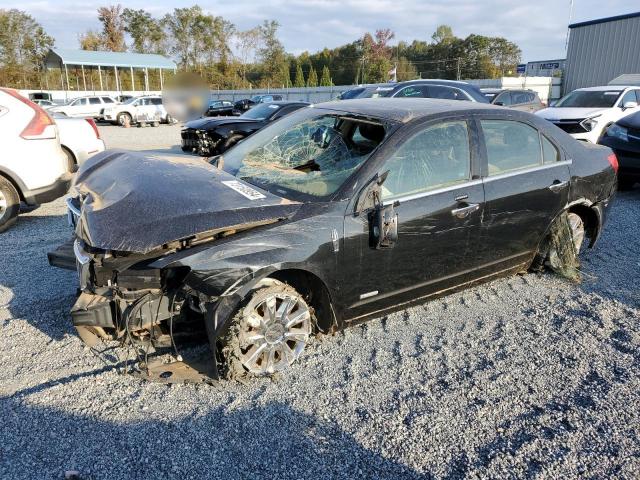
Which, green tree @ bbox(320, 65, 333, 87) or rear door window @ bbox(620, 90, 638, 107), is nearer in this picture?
rear door window @ bbox(620, 90, 638, 107)

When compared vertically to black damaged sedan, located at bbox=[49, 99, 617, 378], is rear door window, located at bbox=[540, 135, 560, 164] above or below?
above

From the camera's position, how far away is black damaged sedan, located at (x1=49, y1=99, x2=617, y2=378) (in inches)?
110

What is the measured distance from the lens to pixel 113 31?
166 ft

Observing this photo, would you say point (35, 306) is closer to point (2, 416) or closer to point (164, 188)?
point (2, 416)

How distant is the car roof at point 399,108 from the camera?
11.8 ft

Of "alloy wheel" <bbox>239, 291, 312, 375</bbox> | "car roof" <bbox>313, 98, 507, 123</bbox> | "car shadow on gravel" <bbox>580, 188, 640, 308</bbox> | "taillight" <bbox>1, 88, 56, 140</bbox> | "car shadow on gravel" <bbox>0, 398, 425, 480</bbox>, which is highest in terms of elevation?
"car roof" <bbox>313, 98, 507, 123</bbox>

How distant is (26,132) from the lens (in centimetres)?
588

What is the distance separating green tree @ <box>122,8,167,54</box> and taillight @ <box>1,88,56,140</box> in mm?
47336

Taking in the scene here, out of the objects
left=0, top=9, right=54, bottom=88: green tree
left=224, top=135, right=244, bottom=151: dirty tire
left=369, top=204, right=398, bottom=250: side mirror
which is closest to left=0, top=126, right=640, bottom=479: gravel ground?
left=369, top=204, right=398, bottom=250: side mirror

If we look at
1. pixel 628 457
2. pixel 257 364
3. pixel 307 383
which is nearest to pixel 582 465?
pixel 628 457

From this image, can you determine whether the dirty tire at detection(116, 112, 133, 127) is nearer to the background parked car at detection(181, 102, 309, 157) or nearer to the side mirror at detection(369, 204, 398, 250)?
the background parked car at detection(181, 102, 309, 157)

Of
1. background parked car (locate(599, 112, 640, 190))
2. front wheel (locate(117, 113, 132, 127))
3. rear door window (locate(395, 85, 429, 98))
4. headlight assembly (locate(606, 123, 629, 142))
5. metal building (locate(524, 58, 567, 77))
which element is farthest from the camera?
metal building (locate(524, 58, 567, 77))

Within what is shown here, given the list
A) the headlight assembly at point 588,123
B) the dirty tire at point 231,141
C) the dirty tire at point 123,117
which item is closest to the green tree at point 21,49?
the dirty tire at point 123,117

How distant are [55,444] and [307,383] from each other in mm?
1392
